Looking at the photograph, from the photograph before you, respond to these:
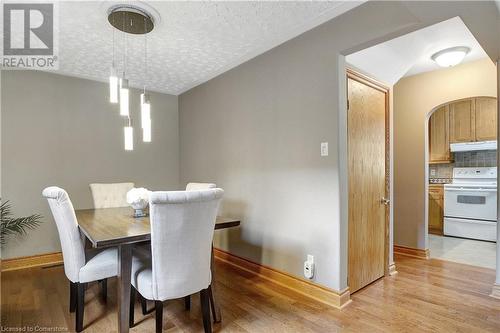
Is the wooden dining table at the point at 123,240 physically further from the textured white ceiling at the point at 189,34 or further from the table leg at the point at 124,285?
the textured white ceiling at the point at 189,34

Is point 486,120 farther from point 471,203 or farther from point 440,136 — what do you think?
point 471,203

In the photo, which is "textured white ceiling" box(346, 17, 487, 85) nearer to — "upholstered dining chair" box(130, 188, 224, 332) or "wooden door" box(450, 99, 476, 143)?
"wooden door" box(450, 99, 476, 143)

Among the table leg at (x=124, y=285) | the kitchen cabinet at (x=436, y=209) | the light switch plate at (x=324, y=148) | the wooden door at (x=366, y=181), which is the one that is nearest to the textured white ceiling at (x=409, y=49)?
the wooden door at (x=366, y=181)

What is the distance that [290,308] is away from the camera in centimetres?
226

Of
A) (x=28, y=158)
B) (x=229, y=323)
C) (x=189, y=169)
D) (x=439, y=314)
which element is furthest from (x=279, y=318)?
(x=28, y=158)

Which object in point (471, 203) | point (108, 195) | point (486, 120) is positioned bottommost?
point (471, 203)

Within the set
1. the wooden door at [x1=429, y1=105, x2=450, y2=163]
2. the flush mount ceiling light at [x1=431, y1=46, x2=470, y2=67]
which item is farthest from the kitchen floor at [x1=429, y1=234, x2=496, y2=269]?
the flush mount ceiling light at [x1=431, y1=46, x2=470, y2=67]

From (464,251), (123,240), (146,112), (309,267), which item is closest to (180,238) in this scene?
(123,240)

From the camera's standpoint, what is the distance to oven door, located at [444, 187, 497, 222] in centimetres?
433

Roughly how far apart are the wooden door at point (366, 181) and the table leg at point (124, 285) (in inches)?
73.0

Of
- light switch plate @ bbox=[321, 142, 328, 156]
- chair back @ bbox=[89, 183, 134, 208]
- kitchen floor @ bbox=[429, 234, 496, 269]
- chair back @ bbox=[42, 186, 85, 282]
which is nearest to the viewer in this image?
chair back @ bbox=[42, 186, 85, 282]

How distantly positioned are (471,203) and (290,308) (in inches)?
161

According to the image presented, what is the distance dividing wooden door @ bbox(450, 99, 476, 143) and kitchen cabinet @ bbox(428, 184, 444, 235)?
928 millimetres

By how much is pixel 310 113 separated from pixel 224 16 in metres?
1.10
